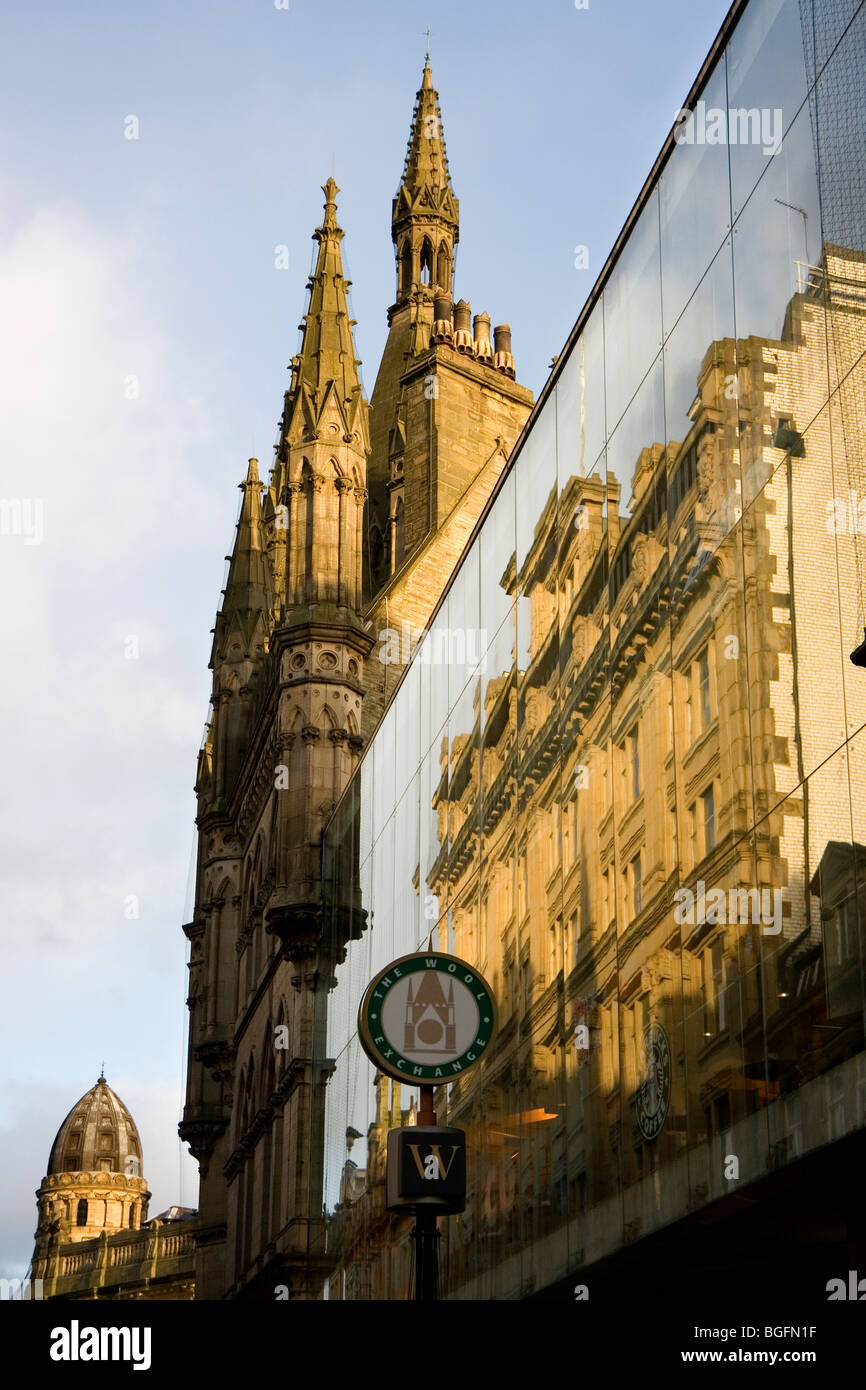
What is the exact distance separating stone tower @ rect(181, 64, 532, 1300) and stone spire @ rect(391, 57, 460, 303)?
782 cm

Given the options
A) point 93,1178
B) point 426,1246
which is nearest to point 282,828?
point 426,1246

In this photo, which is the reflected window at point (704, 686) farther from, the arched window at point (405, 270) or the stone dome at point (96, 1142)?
the stone dome at point (96, 1142)

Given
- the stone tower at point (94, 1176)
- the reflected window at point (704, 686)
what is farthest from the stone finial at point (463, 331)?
the stone tower at point (94, 1176)

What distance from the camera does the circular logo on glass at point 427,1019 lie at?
1492 cm

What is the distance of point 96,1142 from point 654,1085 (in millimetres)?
131054

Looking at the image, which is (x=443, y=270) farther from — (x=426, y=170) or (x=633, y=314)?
(x=633, y=314)

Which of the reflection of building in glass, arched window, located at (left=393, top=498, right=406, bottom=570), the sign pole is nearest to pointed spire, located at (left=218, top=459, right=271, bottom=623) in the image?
arched window, located at (left=393, top=498, right=406, bottom=570)

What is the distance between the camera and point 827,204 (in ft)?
58.7

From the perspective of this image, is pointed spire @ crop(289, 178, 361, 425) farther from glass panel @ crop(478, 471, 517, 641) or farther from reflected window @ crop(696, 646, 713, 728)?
reflected window @ crop(696, 646, 713, 728)

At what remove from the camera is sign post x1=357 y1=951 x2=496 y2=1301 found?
14.1 meters

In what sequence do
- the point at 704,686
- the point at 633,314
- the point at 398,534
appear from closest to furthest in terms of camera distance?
the point at 704,686
the point at 633,314
the point at 398,534

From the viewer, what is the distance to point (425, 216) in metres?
83.6
